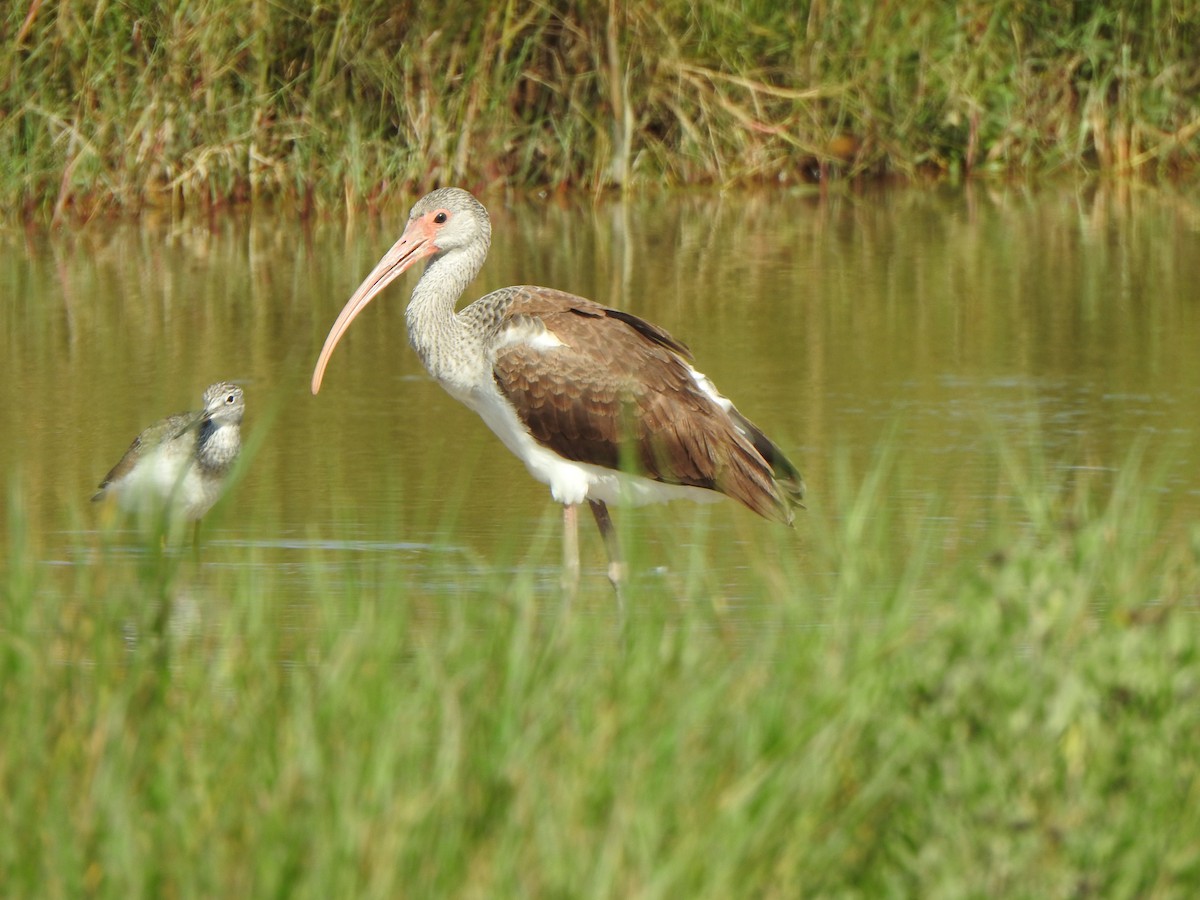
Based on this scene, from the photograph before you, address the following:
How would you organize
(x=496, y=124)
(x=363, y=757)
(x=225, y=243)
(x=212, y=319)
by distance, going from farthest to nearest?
1. (x=496, y=124)
2. (x=225, y=243)
3. (x=212, y=319)
4. (x=363, y=757)

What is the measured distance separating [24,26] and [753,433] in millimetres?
6990

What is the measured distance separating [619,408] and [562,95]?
8.62 meters

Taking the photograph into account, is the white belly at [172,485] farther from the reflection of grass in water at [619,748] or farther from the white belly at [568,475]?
the reflection of grass in water at [619,748]

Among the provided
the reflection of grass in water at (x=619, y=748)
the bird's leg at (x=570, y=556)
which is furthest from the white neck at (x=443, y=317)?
the reflection of grass in water at (x=619, y=748)

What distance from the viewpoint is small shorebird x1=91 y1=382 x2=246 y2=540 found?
6.43 metres

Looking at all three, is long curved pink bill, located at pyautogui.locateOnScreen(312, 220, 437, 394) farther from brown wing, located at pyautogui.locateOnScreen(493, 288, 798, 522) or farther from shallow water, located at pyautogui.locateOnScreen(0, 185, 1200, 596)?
brown wing, located at pyautogui.locateOnScreen(493, 288, 798, 522)

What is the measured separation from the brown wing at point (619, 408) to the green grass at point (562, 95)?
21.9ft

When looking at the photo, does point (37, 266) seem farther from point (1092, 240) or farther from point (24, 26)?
point (1092, 240)

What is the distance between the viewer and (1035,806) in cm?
332

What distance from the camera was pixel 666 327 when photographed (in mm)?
9648

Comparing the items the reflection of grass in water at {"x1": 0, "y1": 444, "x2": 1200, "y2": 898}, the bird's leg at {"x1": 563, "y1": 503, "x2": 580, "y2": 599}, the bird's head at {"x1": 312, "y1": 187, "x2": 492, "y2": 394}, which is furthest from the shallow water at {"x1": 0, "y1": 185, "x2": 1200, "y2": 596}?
the bird's head at {"x1": 312, "y1": 187, "x2": 492, "y2": 394}

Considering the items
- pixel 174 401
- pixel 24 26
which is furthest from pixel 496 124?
pixel 174 401

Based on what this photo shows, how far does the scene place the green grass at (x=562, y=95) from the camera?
12.2 m

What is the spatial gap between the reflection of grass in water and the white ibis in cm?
182
